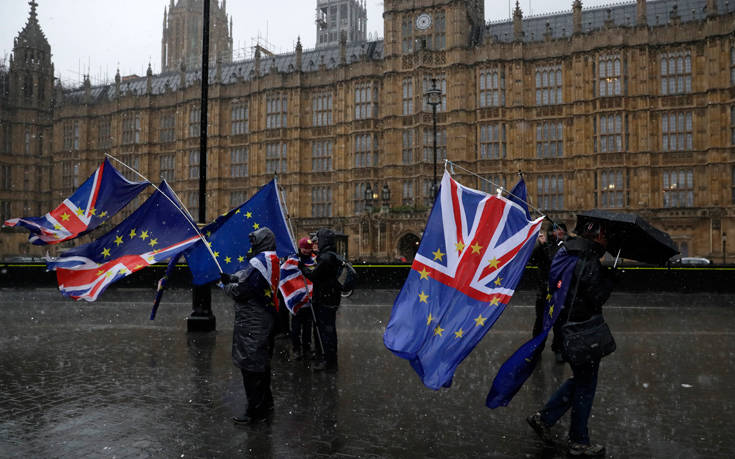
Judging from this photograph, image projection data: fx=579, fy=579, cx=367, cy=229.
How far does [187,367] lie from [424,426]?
14.6 feet

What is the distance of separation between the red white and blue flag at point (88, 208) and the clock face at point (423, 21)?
33.9m

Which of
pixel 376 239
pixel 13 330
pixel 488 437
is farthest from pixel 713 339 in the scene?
pixel 376 239

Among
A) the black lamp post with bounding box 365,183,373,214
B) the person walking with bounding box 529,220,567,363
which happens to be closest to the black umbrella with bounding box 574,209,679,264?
the person walking with bounding box 529,220,567,363

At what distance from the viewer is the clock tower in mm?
39844

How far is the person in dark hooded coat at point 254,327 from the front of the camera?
6.34 meters

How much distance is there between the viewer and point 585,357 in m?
5.23

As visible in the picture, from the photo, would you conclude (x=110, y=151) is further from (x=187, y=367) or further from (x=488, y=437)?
(x=488, y=437)

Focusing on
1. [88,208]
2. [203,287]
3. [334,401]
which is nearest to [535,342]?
[334,401]

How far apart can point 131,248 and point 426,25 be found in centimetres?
3530

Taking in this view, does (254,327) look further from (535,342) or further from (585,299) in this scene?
(585,299)

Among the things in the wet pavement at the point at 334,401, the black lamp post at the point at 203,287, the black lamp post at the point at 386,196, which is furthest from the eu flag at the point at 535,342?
the black lamp post at the point at 386,196

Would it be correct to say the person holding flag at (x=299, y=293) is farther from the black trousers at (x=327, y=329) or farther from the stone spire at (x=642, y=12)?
the stone spire at (x=642, y=12)

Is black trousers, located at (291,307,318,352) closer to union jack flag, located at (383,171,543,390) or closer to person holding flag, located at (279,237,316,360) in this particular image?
person holding flag, located at (279,237,316,360)

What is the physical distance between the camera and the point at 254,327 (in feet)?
21.2
